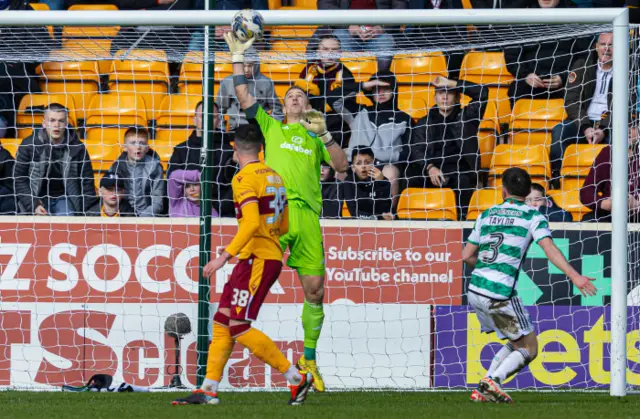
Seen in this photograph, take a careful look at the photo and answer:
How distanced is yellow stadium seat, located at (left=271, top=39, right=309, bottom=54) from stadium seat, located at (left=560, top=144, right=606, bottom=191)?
260 cm

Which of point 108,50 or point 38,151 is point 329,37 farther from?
point 38,151

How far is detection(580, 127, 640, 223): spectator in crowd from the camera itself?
871 centimetres

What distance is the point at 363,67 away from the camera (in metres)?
10.5

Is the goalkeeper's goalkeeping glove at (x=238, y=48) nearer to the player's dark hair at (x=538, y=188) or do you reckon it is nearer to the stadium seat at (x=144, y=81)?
→ the stadium seat at (x=144, y=81)

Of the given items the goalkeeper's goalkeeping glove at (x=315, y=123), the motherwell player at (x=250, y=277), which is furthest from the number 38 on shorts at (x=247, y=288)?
the goalkeeper's goalkeeping glove at (x=315, y=123)

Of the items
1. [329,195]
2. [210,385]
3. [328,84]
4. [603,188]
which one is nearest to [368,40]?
[328,84]

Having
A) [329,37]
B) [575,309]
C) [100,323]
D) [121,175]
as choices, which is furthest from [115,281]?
[575,309]

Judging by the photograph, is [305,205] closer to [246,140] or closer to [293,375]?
[246,140]

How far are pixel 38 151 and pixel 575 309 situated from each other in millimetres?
4945

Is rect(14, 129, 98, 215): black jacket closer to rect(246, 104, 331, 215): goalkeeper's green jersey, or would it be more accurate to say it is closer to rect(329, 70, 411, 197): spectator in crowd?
rect(246, 104, 331, 215): goalkeeper's green jersey

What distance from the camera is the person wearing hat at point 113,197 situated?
30.3 ft

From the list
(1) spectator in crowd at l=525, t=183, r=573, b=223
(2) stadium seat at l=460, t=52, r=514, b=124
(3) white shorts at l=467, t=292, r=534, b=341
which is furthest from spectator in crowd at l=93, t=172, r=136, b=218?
(3) white shorts at l=467, t=292, r=534, b=341

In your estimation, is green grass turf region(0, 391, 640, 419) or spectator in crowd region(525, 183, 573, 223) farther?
spectator in crowd region(525, 183, 573, 223)

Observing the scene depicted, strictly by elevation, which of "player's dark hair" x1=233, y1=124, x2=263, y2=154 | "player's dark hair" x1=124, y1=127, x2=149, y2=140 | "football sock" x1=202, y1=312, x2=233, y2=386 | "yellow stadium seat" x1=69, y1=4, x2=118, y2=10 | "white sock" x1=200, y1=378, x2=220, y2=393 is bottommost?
"white sock" x1=200, y1=378, x2=220, y2=393
